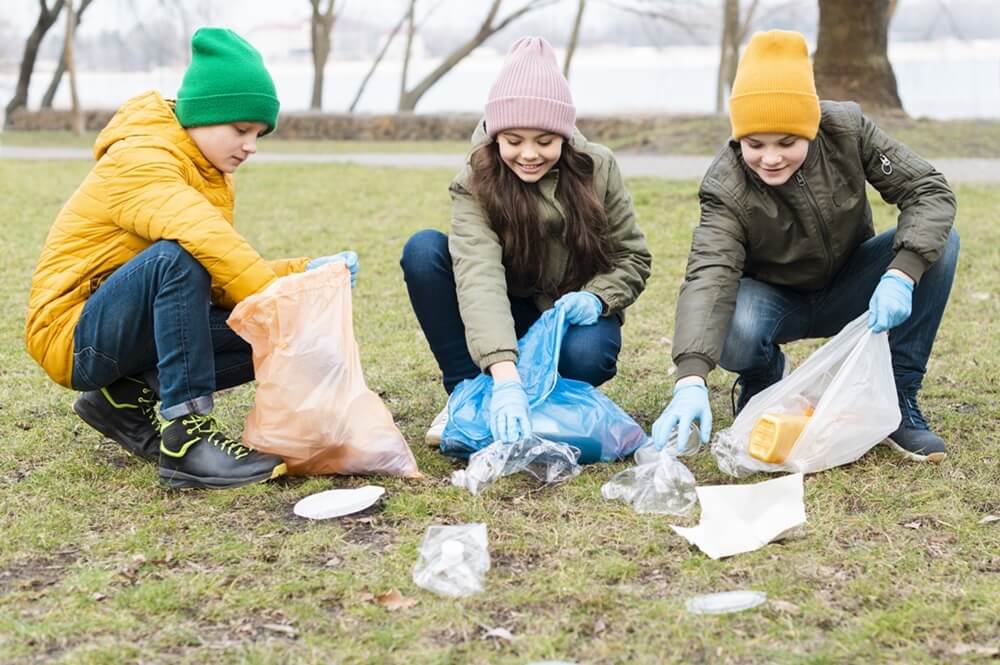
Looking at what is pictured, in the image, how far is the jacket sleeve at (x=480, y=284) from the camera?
2781mm

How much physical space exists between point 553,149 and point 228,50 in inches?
29.5

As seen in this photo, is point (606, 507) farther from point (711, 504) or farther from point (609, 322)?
point (609, 322)

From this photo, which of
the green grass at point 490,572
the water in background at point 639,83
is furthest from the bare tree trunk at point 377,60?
the green grass at point 490,572

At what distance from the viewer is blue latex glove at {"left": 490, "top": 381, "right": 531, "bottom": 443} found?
2.68 m

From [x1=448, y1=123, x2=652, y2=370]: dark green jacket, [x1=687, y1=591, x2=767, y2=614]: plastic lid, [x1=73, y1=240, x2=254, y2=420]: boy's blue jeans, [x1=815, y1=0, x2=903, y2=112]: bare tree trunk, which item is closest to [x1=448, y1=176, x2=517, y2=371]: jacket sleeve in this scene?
[x1=448, y1=123, x2=652, y2=370]: dark green jacket

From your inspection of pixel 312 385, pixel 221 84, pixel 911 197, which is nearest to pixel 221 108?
pixel 221 84

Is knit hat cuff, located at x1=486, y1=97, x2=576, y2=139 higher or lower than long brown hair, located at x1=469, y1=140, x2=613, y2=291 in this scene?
higher

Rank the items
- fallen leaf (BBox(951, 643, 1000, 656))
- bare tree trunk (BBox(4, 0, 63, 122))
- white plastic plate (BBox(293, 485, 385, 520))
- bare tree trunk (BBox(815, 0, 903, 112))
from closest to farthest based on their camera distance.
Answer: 1. fallen leaf (BBox(951, 643, 1000, 656))
2. white plastic plate (BBox(293, 485, 385, 520))
3. bare tree trunk (BBox(815, 0, 903, 112))
4. bare tree trunk (BBox(4, 0, 63, 122))

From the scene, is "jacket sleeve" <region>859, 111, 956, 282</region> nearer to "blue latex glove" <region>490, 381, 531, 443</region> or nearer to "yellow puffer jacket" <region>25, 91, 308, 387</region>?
"blue latex glove" <region>490, 381, 531, 443</region>

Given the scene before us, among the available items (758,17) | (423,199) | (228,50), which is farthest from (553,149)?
(758,17)

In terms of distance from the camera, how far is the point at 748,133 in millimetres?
2738

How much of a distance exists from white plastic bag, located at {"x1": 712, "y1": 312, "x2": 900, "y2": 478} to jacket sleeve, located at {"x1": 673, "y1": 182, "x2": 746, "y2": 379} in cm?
17

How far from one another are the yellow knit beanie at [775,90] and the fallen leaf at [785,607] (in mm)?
1118

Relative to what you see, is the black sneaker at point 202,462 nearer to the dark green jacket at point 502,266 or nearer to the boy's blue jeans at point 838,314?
the dark green jacket at point 502,266
